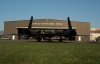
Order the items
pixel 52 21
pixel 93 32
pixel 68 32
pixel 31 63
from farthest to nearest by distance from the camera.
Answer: pixel 93 32, pixel 52 21, pixel 68 32, pixel 31 63

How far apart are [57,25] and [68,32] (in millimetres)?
→ 41495

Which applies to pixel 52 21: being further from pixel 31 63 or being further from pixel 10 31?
pixel 31 63

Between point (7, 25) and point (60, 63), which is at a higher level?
point (7, 25)

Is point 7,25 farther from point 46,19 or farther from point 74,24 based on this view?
point 74,24

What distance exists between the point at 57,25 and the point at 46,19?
5.39 metres

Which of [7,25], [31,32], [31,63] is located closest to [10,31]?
[7,25]

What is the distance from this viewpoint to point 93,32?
11906cm

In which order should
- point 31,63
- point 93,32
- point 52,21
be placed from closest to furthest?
point 31,63 → point 52,21 → point 93,32

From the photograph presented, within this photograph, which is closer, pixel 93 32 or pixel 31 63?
pixel 31 63

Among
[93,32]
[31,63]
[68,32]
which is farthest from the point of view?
[93,32]

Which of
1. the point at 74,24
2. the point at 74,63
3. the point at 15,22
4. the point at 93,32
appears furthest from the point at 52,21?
the point at 74,63

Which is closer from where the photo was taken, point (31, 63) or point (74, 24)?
point (31, 63)

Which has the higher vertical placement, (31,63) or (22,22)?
(22,22)

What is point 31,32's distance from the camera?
2083 inches
